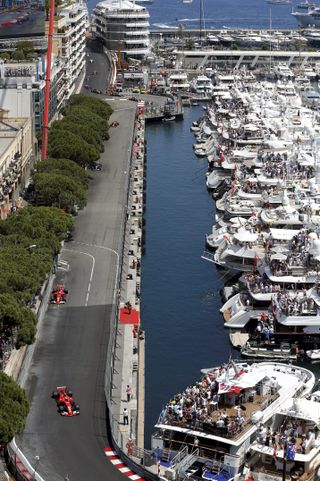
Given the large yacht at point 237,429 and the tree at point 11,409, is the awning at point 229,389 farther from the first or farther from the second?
the tree at point 11,409

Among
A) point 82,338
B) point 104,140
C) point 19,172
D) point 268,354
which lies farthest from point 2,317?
point 104,140

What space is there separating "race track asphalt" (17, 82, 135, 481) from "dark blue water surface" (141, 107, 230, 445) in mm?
3828

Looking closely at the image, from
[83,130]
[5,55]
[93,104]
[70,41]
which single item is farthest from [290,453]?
[70,41]

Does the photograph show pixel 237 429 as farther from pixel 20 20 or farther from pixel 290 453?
pixel 20 20

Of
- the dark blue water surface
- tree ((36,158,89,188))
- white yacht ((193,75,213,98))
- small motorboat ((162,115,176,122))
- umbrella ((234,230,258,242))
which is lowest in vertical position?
the dark blue water surface

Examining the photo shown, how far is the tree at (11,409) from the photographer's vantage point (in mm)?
55000

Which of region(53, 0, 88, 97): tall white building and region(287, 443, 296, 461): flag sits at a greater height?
region(53, 0, 88, 97): tall white building

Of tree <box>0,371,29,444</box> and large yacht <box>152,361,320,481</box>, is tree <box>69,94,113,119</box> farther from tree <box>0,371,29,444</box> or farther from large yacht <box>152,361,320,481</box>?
tree <box>0,371,29,444</box>

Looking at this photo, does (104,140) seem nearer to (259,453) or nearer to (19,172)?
(19,172)

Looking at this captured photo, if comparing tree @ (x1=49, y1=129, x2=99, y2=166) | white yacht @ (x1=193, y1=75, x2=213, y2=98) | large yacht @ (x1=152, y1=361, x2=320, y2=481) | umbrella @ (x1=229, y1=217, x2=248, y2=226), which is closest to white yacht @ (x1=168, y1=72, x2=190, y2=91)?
white yacht @ (x1=193, y1=75, x2=213, y2=98)

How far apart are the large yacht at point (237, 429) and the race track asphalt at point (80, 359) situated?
11.5ft

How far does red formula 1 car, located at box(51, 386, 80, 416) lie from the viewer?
61.2 m

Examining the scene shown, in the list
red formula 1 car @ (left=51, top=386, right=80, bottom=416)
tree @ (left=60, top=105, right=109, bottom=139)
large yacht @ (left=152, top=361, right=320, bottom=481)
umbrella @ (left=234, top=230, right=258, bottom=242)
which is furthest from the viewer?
tree @ (left=60, top=105, right=109, bottom=139)

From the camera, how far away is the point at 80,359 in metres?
68.6
